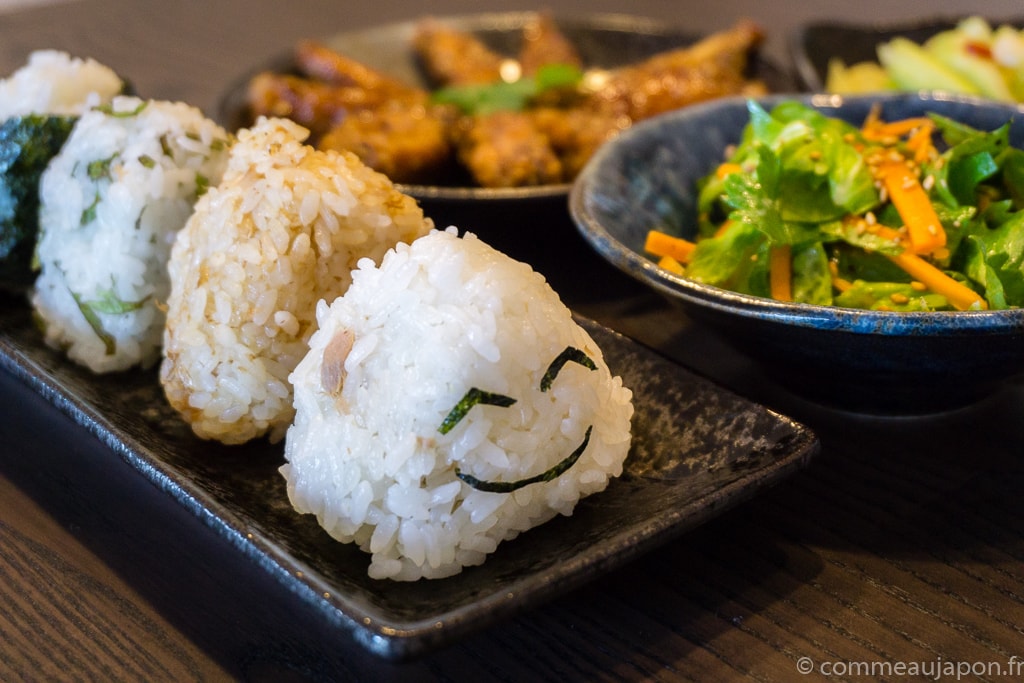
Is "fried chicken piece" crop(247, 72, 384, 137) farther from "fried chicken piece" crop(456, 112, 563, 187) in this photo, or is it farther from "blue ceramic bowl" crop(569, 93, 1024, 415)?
"blue ceramic bowl" crop(569, 93, 1024, 415)

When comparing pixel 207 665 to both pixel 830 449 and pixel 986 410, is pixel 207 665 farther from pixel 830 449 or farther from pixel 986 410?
pixel 986 410

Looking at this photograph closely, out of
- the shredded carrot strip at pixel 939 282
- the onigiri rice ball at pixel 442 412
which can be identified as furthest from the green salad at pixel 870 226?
the onigiri rice ball at pixel 442 412

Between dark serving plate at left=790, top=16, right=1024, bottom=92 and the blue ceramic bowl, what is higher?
dark serving plate at left=790, top=16, right=1024, bottom=92

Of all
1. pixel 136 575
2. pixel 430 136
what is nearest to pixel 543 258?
pixel 430 136

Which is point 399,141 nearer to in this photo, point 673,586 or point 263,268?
point 263,268

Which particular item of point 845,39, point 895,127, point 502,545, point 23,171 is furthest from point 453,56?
point 502,545


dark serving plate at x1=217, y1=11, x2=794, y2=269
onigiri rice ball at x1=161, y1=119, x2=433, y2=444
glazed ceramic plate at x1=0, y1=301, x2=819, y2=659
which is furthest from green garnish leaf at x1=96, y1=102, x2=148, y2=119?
dark serving plate at x1=217, y1=11, x2=794, y2=269

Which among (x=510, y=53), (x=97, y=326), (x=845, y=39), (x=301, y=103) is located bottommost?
(x=97, y=326)
